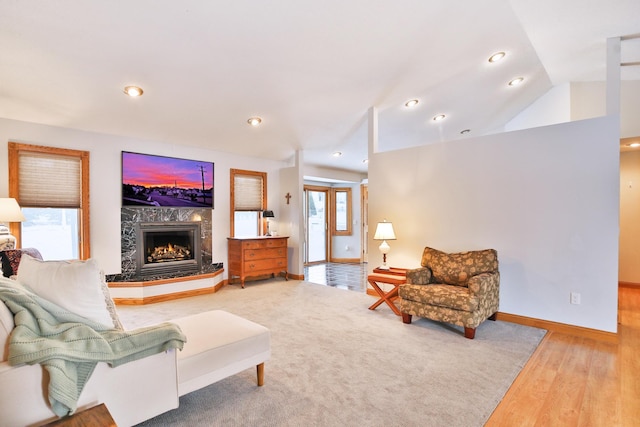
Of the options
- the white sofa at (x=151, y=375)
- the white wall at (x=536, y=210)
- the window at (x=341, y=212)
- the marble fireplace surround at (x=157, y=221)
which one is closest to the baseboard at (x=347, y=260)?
the window at (x=341, y=212)

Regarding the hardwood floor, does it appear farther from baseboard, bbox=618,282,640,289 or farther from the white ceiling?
the white ceiling

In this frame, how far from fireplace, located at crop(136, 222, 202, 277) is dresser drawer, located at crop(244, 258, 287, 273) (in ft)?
2.75

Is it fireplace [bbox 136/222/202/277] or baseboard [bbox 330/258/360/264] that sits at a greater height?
fireplace [bbox 136/222/202/277]

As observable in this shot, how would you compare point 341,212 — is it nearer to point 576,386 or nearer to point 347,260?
point 347,260

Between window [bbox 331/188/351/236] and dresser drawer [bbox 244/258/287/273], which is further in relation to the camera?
window [bbox 331/188/351/236]

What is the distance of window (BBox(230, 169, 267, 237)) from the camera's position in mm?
5961

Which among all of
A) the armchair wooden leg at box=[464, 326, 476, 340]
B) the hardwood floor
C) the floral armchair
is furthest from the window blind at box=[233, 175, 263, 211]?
the hardwood floor

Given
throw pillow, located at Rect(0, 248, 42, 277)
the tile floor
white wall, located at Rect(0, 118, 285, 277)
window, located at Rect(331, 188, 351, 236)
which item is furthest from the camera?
window, located at Rect(331, 188, 351, 236)

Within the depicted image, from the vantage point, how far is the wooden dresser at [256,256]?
18.0 feet

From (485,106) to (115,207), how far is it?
6.02 metres

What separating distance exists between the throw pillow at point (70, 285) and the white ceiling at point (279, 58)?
211 cm

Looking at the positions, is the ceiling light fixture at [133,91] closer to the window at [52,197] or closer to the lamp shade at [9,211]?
the window at [52,197]

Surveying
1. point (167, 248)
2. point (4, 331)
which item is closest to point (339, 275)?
point (167, 248)

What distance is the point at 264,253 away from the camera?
5.76 meters
